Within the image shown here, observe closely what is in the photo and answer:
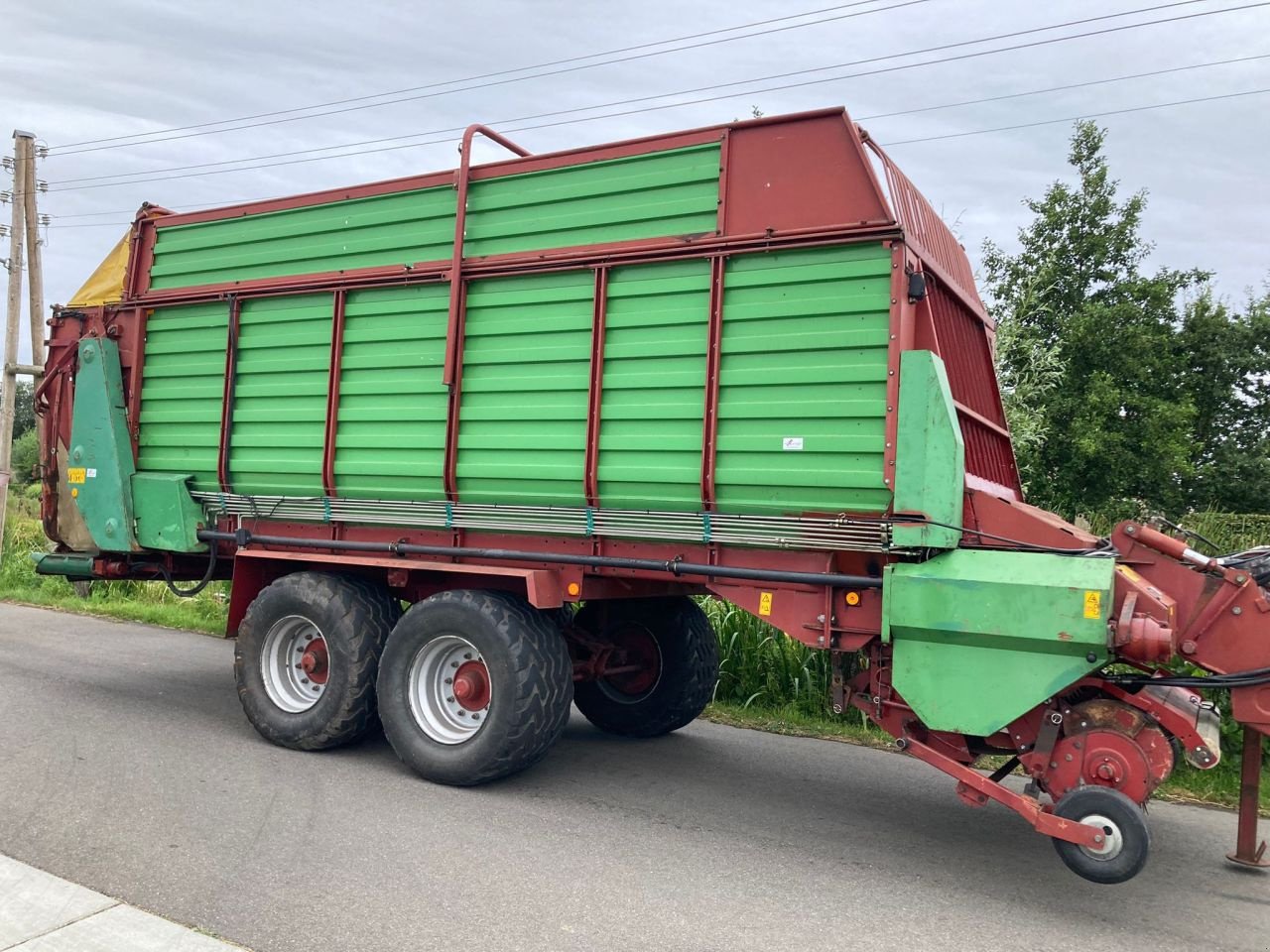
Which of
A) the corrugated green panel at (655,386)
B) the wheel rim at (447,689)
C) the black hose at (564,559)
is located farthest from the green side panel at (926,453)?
the wheel rim at (447,689)

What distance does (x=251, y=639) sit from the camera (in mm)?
6883

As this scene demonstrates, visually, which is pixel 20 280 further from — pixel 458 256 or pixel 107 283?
pixel 458 256

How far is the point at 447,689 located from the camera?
246 inches

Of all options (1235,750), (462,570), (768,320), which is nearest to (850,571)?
(768,320)

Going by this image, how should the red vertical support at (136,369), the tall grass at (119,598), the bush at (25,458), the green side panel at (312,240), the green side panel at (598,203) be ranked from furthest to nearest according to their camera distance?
1. the bush at (25,458)
2. the tall grass at (119,598)
3. the red vertical support at (136,369)
4. the green side panel at (312,240)
5. the green side panel at (598,203)

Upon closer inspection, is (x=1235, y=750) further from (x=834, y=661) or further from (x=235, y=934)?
(x=235, y=934)

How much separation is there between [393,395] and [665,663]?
2.65m

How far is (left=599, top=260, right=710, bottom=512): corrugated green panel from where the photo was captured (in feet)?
18.2

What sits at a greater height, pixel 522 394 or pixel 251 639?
pixel 522 394

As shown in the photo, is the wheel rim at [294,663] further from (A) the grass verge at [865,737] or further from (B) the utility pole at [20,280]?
(B) the utility pole at [20,280]

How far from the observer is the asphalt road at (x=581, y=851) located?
4.17m

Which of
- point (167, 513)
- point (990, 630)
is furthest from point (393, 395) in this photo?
point (990, 630)

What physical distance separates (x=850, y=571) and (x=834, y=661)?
1.88ft

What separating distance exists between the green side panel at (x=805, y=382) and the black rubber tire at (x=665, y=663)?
7.12 feet
